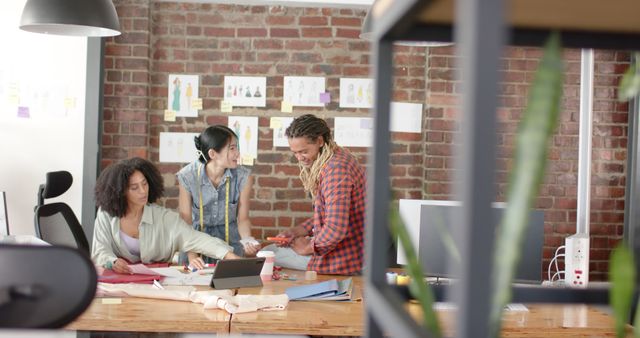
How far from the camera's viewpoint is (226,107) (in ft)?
18.6

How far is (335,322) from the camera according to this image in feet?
9.48

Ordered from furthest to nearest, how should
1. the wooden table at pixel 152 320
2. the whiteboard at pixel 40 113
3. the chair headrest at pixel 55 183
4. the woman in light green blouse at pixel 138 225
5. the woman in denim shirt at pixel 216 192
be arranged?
the whiteboard at pixel 40 113
the woman in denim shirt at pixel 216 192
the chair headrest at pixel 55 183
the woman in light green blouse at pixel 138 225
the wooden table at pixel 152 320

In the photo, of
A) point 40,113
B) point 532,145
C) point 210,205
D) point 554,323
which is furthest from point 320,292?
point 40,113

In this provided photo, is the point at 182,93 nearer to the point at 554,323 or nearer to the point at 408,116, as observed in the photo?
the point at 408,116

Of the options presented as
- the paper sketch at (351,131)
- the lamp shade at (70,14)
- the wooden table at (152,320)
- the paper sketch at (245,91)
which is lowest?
the wooden table at (152,320)

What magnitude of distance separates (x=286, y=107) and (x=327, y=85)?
33 centimetres

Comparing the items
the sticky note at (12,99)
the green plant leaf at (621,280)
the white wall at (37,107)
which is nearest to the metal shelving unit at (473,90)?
the green plant leaf at (621,280)

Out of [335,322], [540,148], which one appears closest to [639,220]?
[540,148]

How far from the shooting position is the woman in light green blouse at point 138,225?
405 cm

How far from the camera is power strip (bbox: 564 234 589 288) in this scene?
3740mm

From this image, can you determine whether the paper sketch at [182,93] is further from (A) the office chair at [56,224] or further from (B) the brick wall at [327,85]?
(A) the office chair at [56,224]

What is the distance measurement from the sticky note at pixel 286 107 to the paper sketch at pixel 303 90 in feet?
0.07

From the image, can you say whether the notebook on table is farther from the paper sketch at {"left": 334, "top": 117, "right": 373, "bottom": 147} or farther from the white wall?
the white wall

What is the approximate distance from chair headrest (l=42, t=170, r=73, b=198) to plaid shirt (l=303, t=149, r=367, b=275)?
145 centimetres
